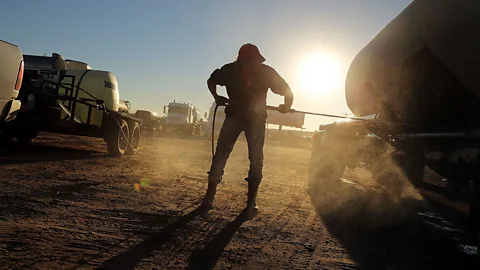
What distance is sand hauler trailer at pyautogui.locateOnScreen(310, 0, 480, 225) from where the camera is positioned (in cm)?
349

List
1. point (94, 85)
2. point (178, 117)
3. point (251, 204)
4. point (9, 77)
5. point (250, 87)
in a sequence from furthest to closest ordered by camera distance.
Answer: point (178, 117) → point (94, 85) → point (9, 77) → point (250, 87) → point (251, 204)

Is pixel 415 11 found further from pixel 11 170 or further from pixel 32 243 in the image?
pixel 11 170

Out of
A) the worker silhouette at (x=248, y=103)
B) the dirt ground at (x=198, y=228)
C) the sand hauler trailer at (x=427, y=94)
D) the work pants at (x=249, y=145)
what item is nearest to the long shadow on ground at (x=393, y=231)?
the dirt ground at (x=198, y=228)

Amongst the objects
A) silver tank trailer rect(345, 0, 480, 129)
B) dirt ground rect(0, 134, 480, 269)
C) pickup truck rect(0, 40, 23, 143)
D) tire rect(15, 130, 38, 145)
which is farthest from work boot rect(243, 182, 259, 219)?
tire rect(15, 130, 38, 145)

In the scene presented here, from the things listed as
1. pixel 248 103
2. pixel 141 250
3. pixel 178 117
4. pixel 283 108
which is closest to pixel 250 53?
pixel 248 103

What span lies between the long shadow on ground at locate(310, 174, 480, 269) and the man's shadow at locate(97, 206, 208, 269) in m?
1.54

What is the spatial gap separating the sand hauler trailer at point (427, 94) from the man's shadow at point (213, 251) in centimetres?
202

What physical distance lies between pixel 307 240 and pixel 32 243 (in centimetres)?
226

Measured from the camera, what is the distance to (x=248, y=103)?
4715 mm

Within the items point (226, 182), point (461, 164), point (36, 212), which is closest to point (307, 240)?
point (461, 164)

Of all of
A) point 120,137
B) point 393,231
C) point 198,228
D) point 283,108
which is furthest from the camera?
point 120,137

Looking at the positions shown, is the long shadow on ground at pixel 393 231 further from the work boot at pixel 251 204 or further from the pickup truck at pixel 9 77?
the pickup truck at pixel 9 77

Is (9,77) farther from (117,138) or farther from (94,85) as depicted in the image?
(94,85)

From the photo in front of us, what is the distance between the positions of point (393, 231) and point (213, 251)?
7.03 feet
